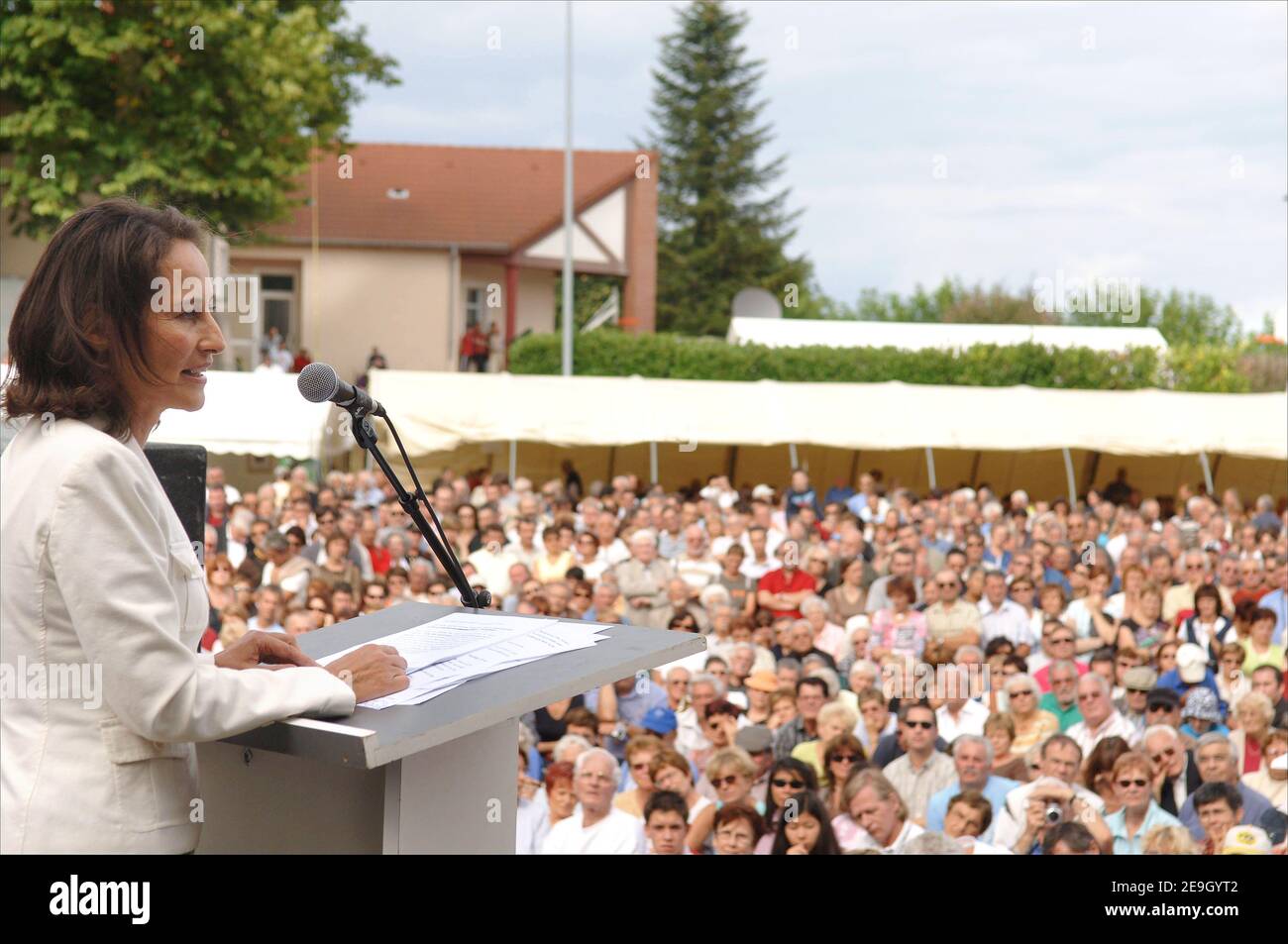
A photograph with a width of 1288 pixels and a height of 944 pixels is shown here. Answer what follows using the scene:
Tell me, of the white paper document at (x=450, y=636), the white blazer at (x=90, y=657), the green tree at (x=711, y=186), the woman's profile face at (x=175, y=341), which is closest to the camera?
the white blazer at (x=90, y=657)

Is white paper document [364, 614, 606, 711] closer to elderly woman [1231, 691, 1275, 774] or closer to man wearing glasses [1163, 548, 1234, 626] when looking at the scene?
elderly woman [1231, 691, 1275, 774]

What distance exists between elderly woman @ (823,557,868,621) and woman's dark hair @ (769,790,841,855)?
4572 mm

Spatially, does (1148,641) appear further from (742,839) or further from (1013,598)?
(742,839)

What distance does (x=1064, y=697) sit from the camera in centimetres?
712

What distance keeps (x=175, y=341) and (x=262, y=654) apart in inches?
18.0

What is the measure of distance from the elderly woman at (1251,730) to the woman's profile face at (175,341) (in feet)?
18.9

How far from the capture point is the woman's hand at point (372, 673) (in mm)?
1920

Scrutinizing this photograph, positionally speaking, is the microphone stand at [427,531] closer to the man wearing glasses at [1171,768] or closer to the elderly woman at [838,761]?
the elderly woman at [838,761]

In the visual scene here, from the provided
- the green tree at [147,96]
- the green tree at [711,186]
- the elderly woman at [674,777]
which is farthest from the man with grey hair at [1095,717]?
the green tree at [711,186]

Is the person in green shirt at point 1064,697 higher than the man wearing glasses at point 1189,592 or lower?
lower

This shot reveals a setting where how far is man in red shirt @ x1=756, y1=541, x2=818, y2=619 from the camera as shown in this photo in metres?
9.59

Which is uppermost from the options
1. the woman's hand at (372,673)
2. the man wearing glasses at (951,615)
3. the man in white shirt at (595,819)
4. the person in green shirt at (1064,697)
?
the woman's hand at (372,673)

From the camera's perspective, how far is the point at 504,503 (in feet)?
48.5
